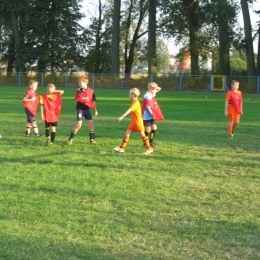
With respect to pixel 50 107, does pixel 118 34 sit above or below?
above

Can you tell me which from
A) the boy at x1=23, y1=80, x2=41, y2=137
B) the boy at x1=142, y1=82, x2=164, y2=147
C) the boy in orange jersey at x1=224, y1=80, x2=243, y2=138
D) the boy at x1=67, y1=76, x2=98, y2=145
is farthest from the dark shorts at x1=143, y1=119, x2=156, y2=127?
the boy at x1=23, y1=80, x2=41, y2=137

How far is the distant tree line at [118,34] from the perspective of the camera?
41.1 metres

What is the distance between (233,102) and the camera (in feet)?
40.9

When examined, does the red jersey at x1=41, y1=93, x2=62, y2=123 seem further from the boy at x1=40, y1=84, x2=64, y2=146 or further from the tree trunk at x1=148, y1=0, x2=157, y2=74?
the tree trunk at x1=148, y1=0, x2=157, y2=74

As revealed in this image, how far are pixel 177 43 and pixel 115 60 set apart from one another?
6.87m

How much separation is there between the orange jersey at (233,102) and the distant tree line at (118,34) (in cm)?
2880

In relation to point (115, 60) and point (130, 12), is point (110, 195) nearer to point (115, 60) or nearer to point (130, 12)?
point (115, 60)

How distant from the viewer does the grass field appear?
4.74m

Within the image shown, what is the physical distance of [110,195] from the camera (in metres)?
6.59

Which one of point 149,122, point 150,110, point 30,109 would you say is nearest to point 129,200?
point 150,110

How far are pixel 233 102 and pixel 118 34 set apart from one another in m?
39.8

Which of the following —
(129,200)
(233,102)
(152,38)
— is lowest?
(129,200)

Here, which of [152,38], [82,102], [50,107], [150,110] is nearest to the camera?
[150,110]

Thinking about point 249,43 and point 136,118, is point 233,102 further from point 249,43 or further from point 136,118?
point 249,43
